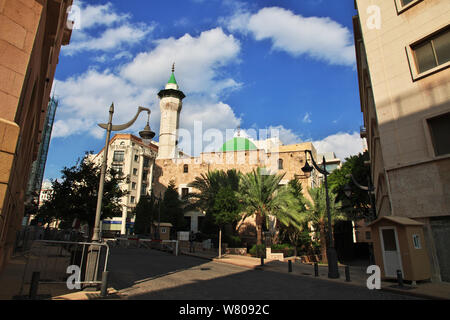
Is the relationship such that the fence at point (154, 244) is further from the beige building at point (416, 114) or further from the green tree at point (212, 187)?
the beige building at point (416, 114)

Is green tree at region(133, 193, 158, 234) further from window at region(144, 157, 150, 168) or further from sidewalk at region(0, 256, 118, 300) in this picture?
sidewalk at region(0, 256, 118, 300)

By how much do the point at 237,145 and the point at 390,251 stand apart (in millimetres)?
37215

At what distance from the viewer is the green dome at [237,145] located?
153 feet

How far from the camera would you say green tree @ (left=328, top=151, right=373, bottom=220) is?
2893cm

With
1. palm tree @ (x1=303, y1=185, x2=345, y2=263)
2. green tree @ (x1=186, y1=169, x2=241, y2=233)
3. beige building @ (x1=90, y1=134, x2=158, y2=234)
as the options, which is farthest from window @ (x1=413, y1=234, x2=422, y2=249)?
beige building @ (x1=90, y1=134, x2=158, y2=234)

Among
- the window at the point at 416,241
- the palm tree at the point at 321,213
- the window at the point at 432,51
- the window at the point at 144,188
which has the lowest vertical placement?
the window at the point at 416,241

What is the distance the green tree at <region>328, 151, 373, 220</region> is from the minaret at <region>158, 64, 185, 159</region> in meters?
30.2

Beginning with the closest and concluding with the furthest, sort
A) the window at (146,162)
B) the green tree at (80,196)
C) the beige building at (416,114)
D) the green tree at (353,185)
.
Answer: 1. the beige building at (416,114)
2. the green tree at (80,196)
3. the green tree at (353,185)
4. the window at (146,162)

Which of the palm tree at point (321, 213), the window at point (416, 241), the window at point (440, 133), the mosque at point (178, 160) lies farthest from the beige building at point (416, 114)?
the mosque at point (178, 160)

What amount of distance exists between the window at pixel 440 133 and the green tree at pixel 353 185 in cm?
1811

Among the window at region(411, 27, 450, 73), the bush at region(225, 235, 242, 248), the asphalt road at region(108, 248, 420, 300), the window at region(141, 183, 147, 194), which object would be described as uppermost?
the window at region(141, 183, 147, 194)
